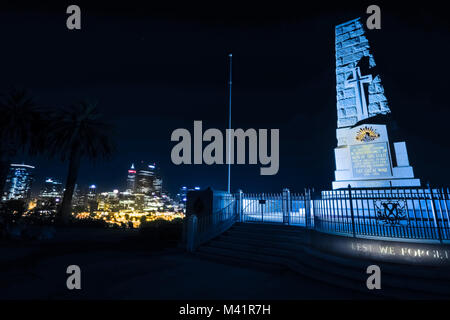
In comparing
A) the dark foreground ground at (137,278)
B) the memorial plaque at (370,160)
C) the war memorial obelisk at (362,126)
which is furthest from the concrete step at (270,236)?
the memorial plaque at (370,160)

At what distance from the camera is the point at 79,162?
17.8 metres

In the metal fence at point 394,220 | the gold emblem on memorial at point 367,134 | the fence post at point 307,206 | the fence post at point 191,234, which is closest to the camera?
the metal fence at point 394,220

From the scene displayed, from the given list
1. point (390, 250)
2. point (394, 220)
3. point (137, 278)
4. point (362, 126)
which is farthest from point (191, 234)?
point (362, 126)

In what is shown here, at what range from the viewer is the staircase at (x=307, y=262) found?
15.6 feet

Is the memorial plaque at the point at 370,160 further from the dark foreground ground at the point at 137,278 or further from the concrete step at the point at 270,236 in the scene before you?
the dark foreground ground at the point at 137,278

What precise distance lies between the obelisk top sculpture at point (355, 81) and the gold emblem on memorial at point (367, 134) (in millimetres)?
910

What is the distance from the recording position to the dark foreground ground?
4.90 metres

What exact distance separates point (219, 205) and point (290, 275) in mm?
5285

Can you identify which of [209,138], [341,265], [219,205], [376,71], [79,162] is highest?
[376,71]

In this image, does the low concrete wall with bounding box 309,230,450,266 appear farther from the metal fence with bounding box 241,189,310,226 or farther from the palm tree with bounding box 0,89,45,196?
the palm tree with bounding box 0,89,45,196

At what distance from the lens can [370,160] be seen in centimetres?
1306
